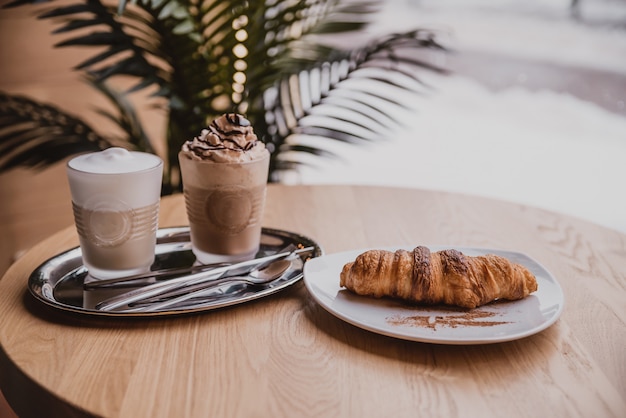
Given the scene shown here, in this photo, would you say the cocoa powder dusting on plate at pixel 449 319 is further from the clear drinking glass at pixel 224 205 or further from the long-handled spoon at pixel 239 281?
the clear drinking glass at pixel 224 205

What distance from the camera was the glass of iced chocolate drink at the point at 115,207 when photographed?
40.3 inches

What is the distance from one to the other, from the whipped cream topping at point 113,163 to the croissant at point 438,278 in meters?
0.37

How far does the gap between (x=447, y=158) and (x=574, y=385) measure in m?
2.95

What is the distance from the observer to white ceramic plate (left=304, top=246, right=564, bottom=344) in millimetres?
871

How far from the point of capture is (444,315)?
36.9 inches

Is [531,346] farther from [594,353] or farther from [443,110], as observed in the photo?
[443,110]

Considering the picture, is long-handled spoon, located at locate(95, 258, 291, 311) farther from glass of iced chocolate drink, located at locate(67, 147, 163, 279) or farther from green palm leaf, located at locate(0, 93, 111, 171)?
green palm leaf, located at locate(0, 93, 111, 171)

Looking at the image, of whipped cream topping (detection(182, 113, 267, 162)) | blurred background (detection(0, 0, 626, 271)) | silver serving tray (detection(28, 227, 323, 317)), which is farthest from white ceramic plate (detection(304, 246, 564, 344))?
blurred background (detection(0, 0, 626, 271))

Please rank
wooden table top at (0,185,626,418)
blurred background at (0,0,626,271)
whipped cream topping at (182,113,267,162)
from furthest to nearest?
blurred background at (0,0,626,271) < whipped cream topping at (182,113,267,162) < wooden table top at (0,185,626,418)

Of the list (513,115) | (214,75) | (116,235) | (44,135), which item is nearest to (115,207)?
(116,235)

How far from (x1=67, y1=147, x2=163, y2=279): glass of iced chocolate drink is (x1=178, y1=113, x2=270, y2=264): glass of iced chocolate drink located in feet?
0.23

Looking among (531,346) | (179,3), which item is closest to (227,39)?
(179,3)

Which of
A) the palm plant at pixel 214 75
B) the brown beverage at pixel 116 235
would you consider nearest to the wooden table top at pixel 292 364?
the brown beverage at pixel 116 235

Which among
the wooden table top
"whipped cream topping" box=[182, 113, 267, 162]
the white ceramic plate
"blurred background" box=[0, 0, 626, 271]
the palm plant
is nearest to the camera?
the wooden table top
